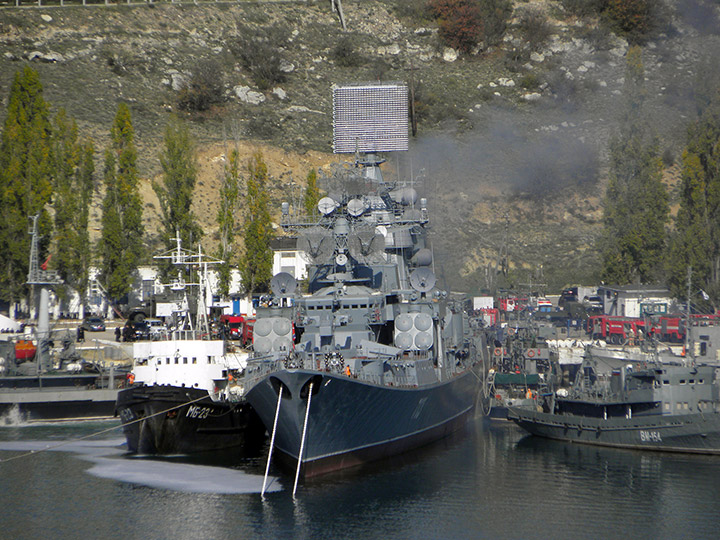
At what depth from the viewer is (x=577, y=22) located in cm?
10794

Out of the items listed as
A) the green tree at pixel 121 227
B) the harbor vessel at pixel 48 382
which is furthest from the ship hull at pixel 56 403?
the green tree at pixel 121 227

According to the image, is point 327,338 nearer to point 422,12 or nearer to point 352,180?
point 352,180

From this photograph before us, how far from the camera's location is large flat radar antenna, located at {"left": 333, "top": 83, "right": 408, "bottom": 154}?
159 ft

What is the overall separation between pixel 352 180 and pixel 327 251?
141 inches

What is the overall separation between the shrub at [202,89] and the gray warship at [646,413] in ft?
202

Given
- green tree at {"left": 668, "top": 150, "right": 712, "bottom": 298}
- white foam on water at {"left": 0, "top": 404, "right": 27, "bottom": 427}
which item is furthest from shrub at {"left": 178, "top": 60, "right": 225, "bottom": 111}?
white foam on water at {"left": 0, "top": 404, "right": 27, "bottom": 427}

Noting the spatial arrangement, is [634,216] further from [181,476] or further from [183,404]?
[181,476]

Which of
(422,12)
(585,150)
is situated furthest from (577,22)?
(585,150)

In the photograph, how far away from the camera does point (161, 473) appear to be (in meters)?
32.1

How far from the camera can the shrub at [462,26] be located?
347 feet

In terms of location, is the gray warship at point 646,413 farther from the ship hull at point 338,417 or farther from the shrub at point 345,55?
the shrub at point 345,55

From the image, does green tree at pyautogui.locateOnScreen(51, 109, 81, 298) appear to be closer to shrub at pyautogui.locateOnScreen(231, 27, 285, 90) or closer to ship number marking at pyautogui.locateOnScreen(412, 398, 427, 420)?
ship number marking at pyautogui.locateOnScreen(412, 398, 427, 420)

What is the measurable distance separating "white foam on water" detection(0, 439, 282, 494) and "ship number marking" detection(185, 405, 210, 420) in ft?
7.39

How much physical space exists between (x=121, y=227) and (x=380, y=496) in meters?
35.1
